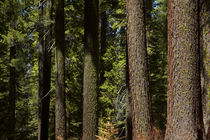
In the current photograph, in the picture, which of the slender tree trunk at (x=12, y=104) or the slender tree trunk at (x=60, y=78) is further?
the slender tree trunk at (x=12, y=104)

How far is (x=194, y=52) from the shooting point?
4.13 metres

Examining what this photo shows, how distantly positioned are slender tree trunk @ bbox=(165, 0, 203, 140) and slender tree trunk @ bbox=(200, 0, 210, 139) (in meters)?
0.25

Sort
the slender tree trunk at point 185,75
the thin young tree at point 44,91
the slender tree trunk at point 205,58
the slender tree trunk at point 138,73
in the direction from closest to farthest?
the slender tree trunk at point 185,75 < the slender tree trunk at point 205,58 < the slender tree trunk at point 138,73 < the thin young tree at point 44,91

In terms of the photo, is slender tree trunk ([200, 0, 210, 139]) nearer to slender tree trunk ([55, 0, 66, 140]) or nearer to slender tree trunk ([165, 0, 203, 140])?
slender tree trunk ([165, 0, 203, 140])

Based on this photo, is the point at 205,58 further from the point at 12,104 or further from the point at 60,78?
the point at 12,104

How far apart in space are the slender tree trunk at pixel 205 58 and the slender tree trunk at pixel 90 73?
298cm

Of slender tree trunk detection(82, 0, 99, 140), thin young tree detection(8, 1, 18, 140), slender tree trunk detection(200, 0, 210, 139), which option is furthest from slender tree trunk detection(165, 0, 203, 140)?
thin young tree detection(8, 1, 18, 140)

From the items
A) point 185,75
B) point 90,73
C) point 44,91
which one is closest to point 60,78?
point 44,91

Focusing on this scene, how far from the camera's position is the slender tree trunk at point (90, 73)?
6.00 metres

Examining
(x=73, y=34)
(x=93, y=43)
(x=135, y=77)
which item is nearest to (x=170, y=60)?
(x=135, y=77)

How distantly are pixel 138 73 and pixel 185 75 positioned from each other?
1125 millimetres

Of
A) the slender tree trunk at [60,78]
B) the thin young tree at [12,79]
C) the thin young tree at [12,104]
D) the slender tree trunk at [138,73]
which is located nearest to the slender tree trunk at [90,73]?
the slender tree trunk at [138,73]

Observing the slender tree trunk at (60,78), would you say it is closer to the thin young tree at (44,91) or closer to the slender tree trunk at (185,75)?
the thin young tree at (44,91)

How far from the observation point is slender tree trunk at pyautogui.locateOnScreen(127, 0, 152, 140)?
4.80 m
